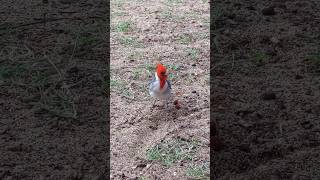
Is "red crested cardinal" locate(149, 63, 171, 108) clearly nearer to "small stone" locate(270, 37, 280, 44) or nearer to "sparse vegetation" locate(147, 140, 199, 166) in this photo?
"sparse vegetation" locate(147, 140, 199, 166)

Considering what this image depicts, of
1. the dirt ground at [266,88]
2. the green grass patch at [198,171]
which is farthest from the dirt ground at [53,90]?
the dirt ground at [266,88]

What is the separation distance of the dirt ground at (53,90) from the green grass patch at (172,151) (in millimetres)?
304

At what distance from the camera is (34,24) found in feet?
17.1

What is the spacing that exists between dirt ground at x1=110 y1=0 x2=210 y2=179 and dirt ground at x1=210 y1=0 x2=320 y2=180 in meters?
0.13

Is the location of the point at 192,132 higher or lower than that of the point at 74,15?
lower

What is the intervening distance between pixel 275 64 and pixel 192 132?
1154mm

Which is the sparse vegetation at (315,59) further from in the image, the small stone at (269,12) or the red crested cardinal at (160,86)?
the red crested cardinal at (160,86)

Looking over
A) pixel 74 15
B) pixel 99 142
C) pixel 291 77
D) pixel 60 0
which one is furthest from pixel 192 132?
pixel 60 0

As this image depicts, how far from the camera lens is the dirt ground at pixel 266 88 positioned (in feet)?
11.5

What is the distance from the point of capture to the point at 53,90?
4242 mm

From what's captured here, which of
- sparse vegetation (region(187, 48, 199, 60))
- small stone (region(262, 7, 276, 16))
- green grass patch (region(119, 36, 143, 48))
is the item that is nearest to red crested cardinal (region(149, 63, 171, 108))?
sparse vegetation (region(187, 48, 199, 60))

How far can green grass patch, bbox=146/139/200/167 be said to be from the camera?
139 inches

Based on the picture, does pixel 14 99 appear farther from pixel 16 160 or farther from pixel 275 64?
pixel 275 64

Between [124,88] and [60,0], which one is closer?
[124,88]
